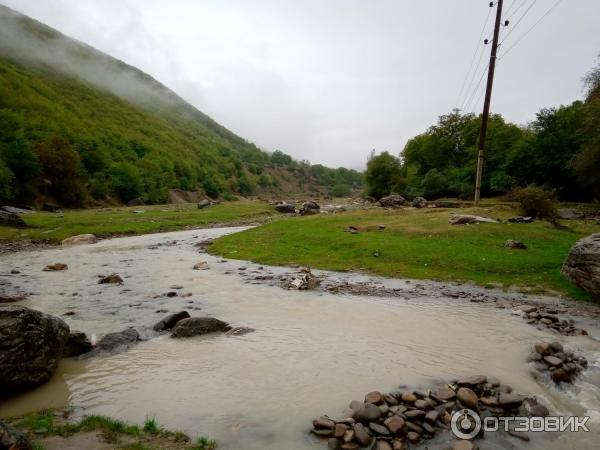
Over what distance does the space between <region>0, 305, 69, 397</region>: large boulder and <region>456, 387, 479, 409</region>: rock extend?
33.0ft

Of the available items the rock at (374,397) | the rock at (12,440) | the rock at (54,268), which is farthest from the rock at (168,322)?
the rock at (54,268)

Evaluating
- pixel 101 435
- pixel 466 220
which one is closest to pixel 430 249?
A: pixel 466 220

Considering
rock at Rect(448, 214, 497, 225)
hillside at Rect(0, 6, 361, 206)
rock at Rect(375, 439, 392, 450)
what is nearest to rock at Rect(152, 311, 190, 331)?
rock at Rect(375, 439, 392, 450)

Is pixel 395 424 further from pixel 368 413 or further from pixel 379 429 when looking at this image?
pixel 368 413

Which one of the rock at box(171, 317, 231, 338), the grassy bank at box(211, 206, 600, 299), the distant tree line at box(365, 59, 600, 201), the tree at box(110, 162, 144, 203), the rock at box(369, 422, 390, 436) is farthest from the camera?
the tree at box(110, 162, 144, 203)

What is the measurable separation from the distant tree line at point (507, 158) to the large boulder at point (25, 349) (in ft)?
166

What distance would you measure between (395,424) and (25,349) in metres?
8.83

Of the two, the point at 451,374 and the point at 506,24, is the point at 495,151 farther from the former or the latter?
the point at 451,374

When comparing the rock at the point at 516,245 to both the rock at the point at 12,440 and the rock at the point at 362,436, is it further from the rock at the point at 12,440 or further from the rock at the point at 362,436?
the rock at the point at 12,440

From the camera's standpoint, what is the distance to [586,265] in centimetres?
1620

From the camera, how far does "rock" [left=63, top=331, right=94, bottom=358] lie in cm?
1089

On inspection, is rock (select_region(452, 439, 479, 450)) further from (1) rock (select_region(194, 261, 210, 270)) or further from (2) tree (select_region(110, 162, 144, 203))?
(2) tree (select_region(110, 162, 144, 203))

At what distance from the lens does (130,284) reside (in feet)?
67.6

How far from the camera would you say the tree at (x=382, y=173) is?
99.4 meters
